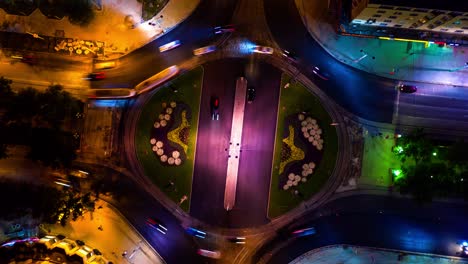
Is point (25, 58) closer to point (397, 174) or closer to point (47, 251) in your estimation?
point (47, 251)

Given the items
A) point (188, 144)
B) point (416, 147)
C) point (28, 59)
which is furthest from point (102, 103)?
point (416, 147)

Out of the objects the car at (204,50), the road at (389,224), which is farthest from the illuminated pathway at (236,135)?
the road at (389,224)

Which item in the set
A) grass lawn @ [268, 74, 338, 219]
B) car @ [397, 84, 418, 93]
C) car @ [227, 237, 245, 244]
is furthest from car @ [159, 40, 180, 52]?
car @ [397, 84, 418, 93]

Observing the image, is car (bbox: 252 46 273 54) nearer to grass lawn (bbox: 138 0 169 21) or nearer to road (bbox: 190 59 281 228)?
road (bbox: 190 59 281 228)

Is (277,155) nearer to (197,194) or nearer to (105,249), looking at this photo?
(197,194)

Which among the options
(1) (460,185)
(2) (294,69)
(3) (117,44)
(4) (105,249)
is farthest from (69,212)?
(1) (460,185)

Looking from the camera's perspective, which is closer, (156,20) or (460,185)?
(460,185)

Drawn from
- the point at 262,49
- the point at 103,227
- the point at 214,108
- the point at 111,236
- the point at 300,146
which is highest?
the point at 262,49
